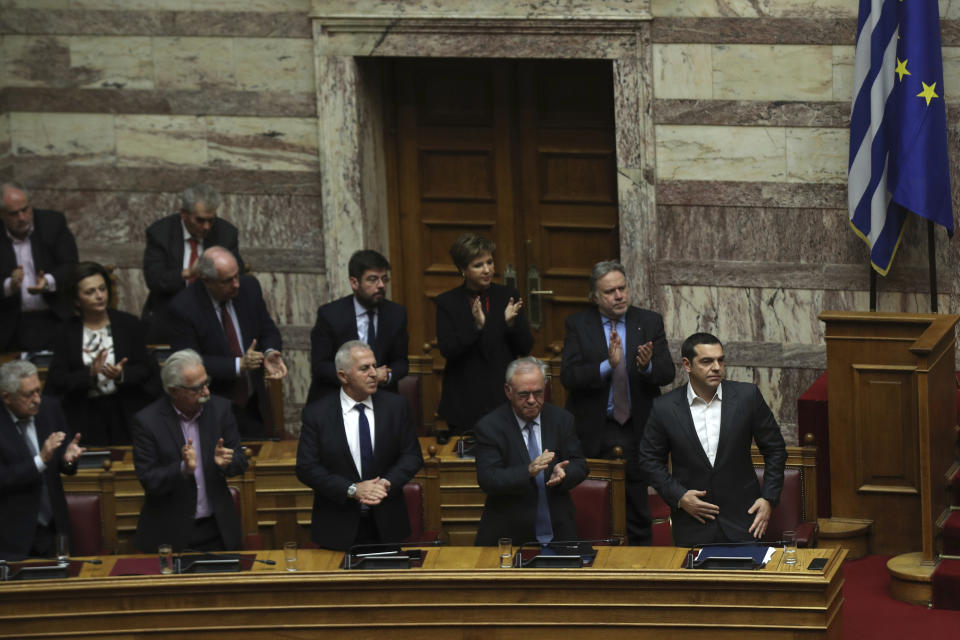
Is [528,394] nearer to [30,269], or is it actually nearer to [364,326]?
[364,326]

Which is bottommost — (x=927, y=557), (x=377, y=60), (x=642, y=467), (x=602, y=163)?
(x=927, y=557)

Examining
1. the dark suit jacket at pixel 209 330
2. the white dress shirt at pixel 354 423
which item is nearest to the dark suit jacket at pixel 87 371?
the dark suit jacket at pixel 209 330

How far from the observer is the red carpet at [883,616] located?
6723 millimetres

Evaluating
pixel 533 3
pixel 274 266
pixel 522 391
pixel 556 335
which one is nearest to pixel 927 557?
pixel 522 391

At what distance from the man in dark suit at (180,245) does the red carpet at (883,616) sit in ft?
12.2

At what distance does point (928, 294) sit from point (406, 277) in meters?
3.21

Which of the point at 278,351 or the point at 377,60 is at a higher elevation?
the point at 377,60

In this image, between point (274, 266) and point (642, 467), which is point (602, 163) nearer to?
point (274, 266)

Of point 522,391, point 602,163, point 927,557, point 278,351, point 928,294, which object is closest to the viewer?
point 522,391

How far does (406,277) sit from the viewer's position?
9.99m


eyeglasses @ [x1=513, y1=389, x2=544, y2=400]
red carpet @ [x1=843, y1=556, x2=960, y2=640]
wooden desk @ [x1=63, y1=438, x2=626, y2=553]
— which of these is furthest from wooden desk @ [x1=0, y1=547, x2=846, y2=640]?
wooden desk @ [x1=63, y1=438, x2=626, y2=553]

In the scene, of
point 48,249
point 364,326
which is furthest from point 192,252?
point 364,326

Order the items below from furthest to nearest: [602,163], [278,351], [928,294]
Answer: [602,163], [928,294], [278,351]

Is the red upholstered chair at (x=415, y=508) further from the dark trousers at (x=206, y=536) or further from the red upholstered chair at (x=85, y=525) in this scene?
the red upholstered chair at (x=85, y=525)
